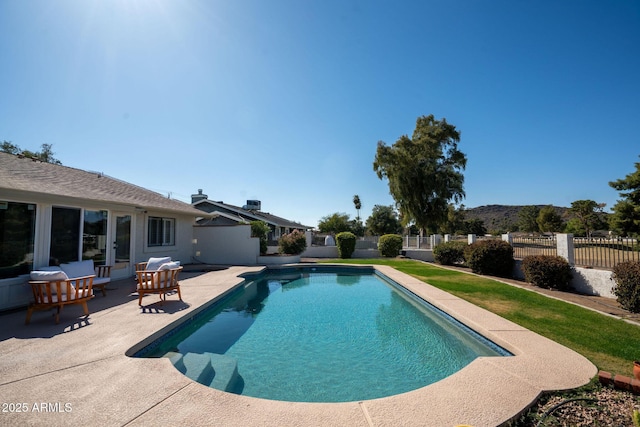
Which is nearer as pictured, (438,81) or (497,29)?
(497,29)

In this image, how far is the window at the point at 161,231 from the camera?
12.2 meters

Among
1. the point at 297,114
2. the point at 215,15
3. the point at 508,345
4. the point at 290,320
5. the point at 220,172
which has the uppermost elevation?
the point at 215,15

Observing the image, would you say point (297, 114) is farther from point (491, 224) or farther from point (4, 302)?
point (491, 224)

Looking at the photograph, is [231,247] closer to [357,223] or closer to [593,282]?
[593,282]

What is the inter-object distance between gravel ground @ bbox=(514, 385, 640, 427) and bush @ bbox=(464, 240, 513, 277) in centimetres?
968

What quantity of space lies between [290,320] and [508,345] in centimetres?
452

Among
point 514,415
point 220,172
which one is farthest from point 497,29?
point 220,172

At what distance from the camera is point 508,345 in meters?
4.31

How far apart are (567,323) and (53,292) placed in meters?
10.3

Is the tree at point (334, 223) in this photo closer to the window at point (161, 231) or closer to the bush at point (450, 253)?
the bush at point (450, 253)

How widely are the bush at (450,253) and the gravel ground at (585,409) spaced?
12990 mm

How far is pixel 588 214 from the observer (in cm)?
4731

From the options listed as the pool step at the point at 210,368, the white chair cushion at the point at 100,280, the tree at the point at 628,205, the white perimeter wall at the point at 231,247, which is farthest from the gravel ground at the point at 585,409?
the tree at the point at 628,205

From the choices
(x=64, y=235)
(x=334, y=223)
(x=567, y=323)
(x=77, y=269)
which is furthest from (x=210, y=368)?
(x=334, y=223)
